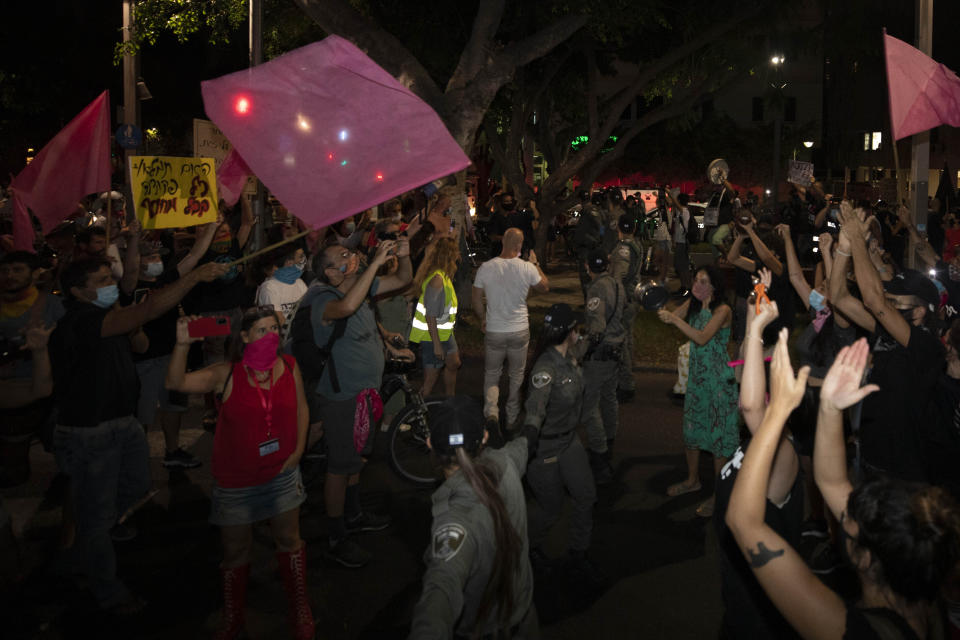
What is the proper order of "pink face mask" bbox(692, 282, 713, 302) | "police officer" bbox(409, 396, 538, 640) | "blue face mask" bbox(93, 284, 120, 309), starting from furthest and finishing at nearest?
"pink face mask" bbox(692, 282, 713, 302), "blue face mask" bbox(93, 284, 120, 309), "police officer" bbox(409, 396, 538, 640)

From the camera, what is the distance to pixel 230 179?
8.72 m

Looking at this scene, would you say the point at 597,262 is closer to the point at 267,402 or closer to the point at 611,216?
the point at 267,402

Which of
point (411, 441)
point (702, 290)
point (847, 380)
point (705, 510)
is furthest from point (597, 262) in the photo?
point (847, 380)

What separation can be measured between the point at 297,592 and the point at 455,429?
179 cm

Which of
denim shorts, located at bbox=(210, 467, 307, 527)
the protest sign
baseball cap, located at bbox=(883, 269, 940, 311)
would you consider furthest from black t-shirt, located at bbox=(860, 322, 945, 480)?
the protest sign

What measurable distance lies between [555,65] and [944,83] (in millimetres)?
15433

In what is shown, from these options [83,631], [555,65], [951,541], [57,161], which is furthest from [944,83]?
[555,65]

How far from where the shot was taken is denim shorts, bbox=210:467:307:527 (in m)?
4.56

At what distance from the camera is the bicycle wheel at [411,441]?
7.26m

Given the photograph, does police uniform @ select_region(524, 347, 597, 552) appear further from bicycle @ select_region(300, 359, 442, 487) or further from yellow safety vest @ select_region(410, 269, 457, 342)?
yellow safety vest @ select_region(410, 269, 457, 342)

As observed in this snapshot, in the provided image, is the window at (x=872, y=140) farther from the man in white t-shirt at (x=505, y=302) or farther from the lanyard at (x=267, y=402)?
the lanyard at (x=267, y=402)

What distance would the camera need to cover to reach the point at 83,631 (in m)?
5.04

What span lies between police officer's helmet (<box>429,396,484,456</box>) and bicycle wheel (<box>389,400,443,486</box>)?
3.36 meters

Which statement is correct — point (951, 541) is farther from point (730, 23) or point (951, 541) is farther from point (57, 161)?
point (730, 23)
